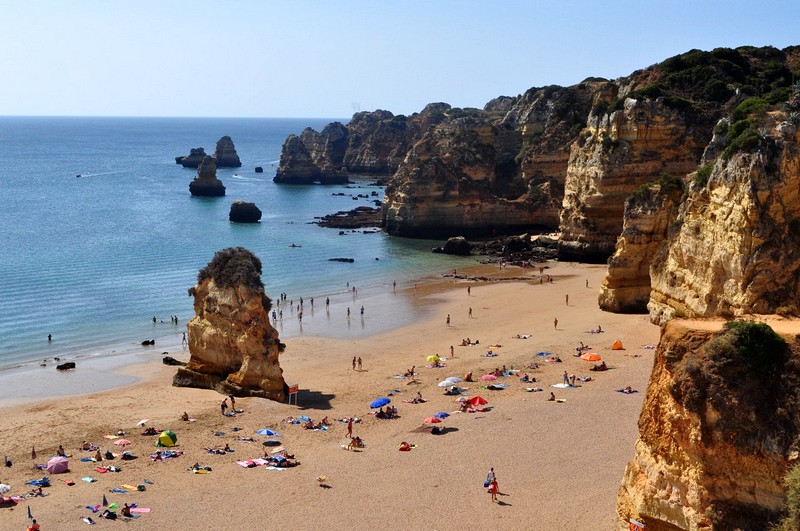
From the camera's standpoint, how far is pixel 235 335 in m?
31.0

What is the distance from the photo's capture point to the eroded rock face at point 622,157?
5212 centimetres

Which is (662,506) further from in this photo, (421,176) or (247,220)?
(247,220)

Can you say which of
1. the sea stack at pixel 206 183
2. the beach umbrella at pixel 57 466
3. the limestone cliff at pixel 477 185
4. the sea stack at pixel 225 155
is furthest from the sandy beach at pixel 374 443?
the sea stack at pixel 225 155

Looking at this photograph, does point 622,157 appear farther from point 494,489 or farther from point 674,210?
point 494,489

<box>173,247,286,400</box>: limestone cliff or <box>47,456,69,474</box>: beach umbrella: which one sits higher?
<box>173,247,286,400</box>: limestone cliff

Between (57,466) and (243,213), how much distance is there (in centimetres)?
6060

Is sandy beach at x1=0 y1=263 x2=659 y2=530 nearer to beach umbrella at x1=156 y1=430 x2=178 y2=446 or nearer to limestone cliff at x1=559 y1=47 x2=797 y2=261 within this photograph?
beach umbrella at x1=156 y1=430 x2=178 y2=446

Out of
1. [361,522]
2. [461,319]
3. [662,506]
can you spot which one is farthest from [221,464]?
[461,319]

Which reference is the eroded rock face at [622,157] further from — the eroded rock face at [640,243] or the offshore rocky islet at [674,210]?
the eroded rock face at [640,243]

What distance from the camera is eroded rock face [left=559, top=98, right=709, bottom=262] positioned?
52.1m

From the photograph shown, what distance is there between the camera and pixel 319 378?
34469mm

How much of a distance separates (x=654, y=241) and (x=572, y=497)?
2274 centimetres

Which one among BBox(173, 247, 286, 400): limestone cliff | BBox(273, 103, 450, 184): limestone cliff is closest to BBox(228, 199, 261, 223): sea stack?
BBox(273, 103, 450, 184): limestone cliff

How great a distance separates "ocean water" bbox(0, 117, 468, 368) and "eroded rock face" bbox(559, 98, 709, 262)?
35.6 feet
